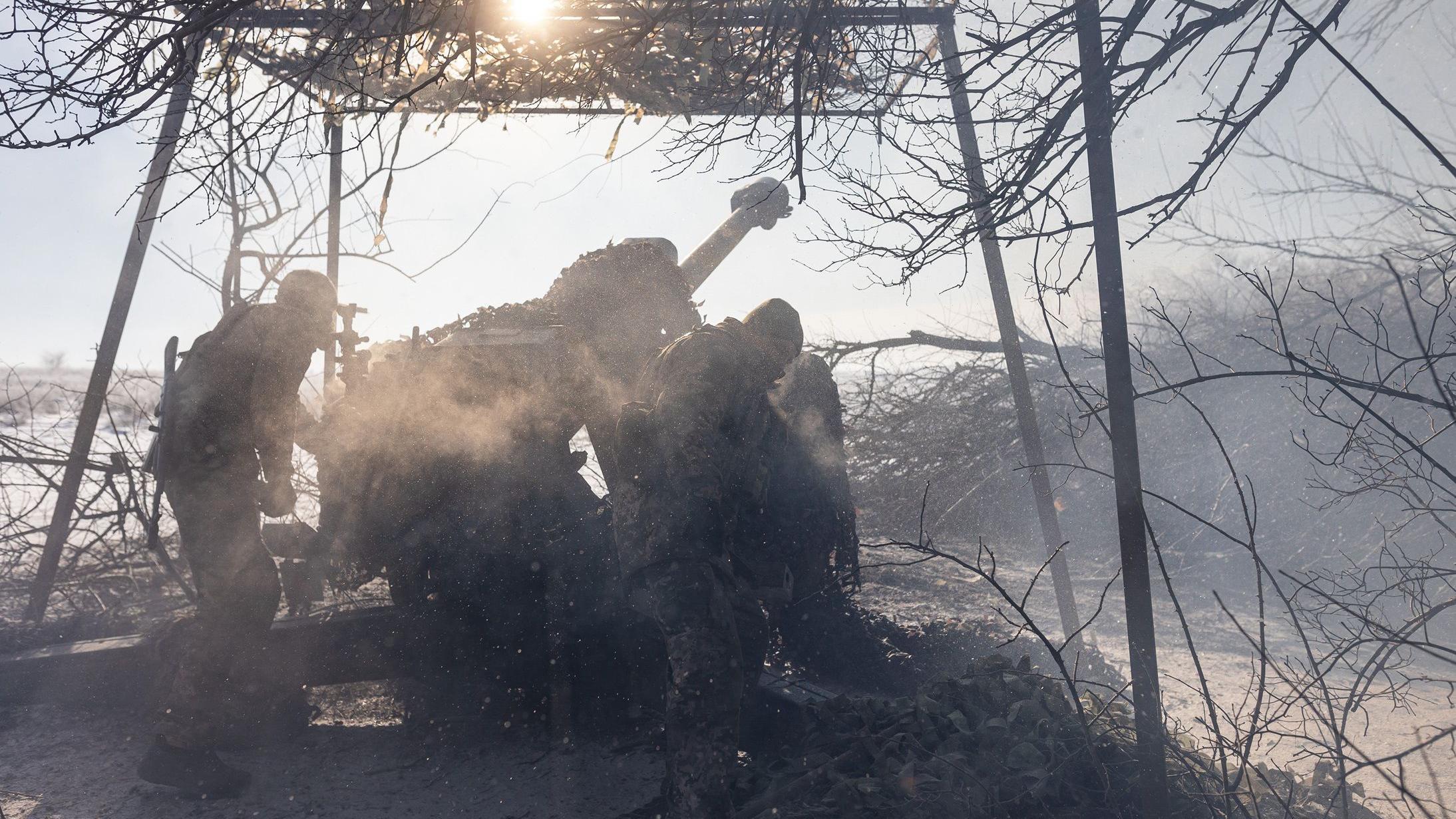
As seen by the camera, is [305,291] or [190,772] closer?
[190,772]

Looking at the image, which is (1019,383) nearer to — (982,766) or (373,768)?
(982,766)

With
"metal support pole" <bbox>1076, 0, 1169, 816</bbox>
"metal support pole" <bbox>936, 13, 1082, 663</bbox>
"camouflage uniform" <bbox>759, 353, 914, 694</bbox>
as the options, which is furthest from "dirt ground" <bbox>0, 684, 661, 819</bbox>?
"metal support pole" <bbox>936, 13, 1082, 663</bbox>

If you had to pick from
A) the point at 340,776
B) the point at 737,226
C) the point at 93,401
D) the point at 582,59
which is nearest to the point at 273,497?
the point at 340,776

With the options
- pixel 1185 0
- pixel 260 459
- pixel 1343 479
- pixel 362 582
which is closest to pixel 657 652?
pixel 362 582

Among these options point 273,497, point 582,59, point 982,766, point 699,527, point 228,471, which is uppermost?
point 582,59

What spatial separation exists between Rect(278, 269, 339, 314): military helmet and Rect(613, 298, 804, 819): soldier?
195cm

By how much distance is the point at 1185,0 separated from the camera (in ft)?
8.87

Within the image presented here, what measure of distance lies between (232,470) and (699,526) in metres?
2.61

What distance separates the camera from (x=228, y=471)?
4.32 meters

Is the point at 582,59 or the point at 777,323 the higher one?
the point at 582,59

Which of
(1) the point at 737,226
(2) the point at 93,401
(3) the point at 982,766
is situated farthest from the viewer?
(1) the point at 737,226

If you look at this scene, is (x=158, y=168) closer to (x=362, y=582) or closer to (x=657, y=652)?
(x=362, y=582)

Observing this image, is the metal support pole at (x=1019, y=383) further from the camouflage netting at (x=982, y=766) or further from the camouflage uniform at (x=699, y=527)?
the camouflage uniform at (x=699, y=527)

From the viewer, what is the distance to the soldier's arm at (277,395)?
4.38 m
